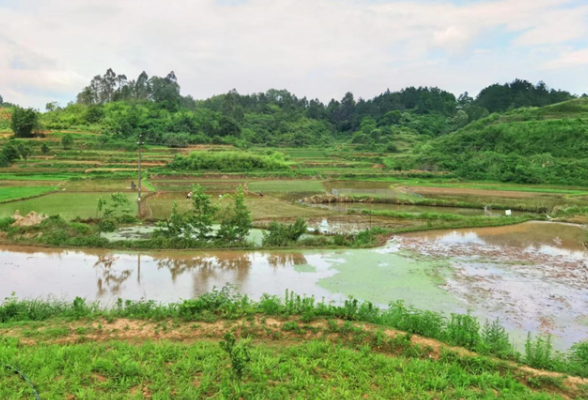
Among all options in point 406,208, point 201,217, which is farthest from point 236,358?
point 406,208

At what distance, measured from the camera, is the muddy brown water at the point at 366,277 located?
10578mm

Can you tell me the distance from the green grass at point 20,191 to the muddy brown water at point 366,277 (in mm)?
12072

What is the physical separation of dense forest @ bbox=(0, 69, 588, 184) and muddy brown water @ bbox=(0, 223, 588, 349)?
1995 cm

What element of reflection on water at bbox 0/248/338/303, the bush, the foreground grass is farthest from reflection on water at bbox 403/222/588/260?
the bush

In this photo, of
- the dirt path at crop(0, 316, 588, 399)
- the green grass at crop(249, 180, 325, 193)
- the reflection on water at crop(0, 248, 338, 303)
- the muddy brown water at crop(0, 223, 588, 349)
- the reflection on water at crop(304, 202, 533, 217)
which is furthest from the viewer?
the green grass at crop(249, 180, 325, 193)

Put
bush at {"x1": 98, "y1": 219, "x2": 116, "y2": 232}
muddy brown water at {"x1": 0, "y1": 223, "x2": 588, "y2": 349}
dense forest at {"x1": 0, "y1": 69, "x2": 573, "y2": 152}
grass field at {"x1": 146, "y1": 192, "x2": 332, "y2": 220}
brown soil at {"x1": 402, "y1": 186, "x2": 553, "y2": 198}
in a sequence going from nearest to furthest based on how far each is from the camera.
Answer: muddy brown water at {"x1": 0, "y1": 223, "x2": 588, "y2": 349} → bush at {"x1": 98, "y1": 219, "x2": 116, "y2": 232} → grass field at {"x1": 146, "y1": 192, "x2": 332, "y2": 220} → brown soil at {"x1": 402, "y1": 186, "x2": 553, "y2": 198} → dense forest at {"x1": 0, "y1": 69, "x2": 573, "y2": 152}

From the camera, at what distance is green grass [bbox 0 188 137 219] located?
21234mm

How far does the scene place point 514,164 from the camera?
42.9m

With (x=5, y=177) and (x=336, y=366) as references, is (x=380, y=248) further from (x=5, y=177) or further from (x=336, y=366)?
(x=5, y=177)

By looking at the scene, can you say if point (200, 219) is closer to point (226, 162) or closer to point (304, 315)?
point (304, 315)

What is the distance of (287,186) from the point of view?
36812mm

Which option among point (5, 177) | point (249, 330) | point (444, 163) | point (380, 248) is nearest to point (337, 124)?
point (444, 163)

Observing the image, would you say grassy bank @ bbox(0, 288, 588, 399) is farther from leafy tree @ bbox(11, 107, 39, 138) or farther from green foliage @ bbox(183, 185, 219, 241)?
leafy tree @ bbox(11, 107, 39, 138)

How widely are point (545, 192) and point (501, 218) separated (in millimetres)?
14888
